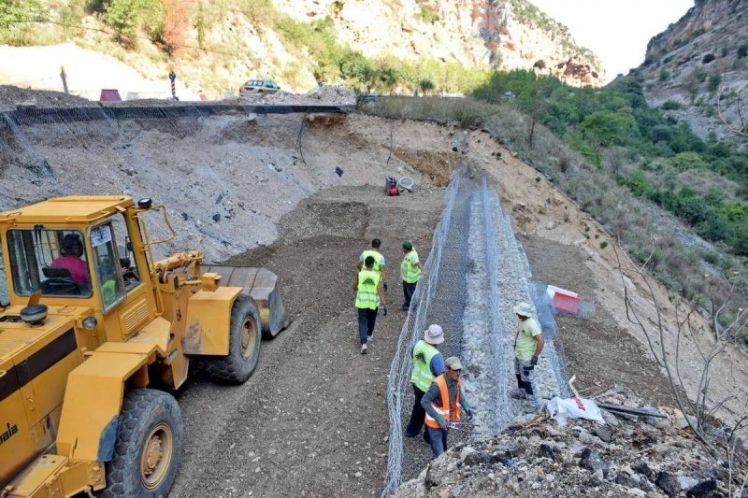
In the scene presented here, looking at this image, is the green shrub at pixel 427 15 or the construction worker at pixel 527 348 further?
the green shrub at pixel 427 15

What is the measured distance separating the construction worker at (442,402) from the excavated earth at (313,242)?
0.62m

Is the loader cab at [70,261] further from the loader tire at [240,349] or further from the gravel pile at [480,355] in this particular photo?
the gravel pile at [480,355]

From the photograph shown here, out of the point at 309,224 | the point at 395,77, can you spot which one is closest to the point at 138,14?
the point at 309,224

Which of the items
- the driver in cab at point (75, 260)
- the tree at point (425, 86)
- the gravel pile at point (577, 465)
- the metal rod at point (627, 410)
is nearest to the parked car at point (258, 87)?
the driver in cab at point (75, 260)

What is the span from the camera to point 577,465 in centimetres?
361

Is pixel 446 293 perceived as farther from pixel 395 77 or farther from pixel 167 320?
pixel 395 77

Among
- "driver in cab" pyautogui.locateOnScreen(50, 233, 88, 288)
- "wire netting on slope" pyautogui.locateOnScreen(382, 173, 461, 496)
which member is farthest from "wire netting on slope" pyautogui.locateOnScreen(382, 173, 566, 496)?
"driver in cab" pyautogui.locateOnScreen(50, 233, 88, 288)

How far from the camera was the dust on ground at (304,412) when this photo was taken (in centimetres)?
464

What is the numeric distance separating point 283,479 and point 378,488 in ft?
2.95

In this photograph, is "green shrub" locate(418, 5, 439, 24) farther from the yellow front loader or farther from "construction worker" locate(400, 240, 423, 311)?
the yellow front loader

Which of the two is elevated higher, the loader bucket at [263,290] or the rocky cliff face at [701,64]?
the rocky cliff face at [701,64]

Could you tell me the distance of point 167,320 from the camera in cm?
523

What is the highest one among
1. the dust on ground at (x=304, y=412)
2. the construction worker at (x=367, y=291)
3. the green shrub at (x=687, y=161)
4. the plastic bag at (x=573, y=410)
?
the construction worker at (x=367, y=291)

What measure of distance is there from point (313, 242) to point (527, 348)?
712 cm
